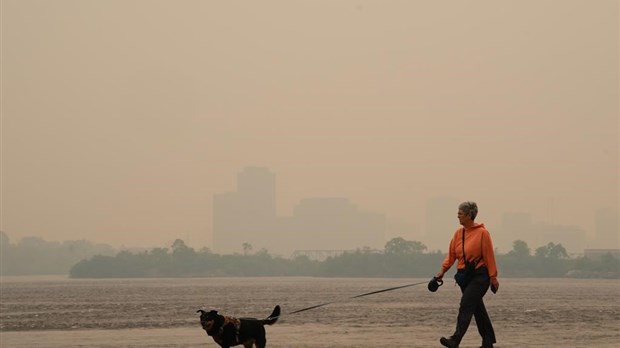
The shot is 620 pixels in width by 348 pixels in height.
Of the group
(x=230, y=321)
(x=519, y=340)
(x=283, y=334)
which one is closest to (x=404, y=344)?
(x=519, y=340)

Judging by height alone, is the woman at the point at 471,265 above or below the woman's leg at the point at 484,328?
above

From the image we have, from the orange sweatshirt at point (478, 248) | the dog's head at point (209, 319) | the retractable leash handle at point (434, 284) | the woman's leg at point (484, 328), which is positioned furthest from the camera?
the woman's leg at point (484, 328)

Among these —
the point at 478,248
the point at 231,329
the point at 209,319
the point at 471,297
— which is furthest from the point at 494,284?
the point at 209,319

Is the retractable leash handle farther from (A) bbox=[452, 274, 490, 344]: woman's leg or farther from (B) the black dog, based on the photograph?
(B) the black dog

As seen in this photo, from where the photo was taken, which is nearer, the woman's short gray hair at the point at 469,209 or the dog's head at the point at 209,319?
the dog's head at the point at 209,319

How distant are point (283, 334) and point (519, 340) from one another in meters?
6.74

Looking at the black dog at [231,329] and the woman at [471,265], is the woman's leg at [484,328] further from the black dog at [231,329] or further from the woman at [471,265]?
the black dog at [231,329]

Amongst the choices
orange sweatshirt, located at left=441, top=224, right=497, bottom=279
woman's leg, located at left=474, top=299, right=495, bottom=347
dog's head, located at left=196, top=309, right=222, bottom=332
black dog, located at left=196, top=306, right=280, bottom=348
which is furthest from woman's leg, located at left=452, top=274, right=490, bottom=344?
dog's head, located at left=196, top=309, right=222, bottom=332

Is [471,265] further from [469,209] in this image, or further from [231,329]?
[231,329]

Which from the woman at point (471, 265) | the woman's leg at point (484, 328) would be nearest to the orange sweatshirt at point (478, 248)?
the woman at point (471, 265)

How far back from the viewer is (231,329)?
14.6 metres

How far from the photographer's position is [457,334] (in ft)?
49.5

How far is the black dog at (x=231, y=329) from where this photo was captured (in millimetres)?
14336

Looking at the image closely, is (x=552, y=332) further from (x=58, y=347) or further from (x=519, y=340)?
(x=58, y=347)
